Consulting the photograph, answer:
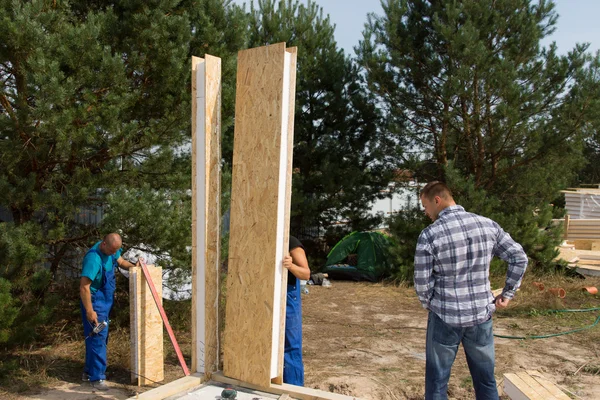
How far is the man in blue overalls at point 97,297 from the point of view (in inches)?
202

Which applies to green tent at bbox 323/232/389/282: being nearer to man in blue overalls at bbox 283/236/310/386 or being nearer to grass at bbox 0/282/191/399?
grass at bbox 0/282/191/399

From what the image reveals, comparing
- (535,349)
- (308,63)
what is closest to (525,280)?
(535,349)

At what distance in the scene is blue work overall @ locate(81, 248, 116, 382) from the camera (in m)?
5.29

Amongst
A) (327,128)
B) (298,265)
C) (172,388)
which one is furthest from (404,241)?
(172,388)

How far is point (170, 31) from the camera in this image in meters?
6.46

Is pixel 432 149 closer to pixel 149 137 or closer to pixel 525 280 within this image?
pixel 525 280


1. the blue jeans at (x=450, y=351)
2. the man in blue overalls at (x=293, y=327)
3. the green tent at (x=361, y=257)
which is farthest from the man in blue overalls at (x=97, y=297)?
the green tent at (x=361, y=257)

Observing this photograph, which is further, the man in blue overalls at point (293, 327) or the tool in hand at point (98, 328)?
the tool in hand at point (98, 328)

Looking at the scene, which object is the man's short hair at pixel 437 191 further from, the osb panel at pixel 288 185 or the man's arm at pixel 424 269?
the osb panel at pixel 288 185

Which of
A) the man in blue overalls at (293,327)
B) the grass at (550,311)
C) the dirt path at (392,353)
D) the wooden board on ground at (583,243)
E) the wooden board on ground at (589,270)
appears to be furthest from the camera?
the wooden board on ground at (583,243)

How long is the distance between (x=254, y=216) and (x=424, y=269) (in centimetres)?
140

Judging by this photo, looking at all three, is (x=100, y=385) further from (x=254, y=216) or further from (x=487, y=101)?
(x=487, y=101)

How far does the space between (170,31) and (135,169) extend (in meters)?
1.77

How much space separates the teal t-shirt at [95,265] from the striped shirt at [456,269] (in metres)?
3.23
